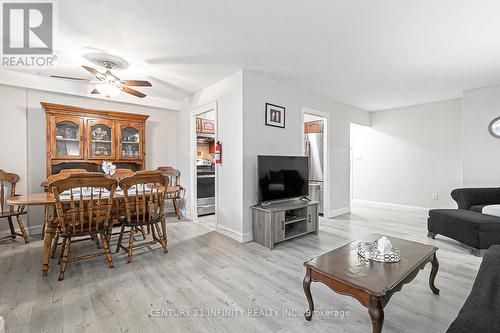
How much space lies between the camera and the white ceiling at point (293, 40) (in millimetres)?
1954

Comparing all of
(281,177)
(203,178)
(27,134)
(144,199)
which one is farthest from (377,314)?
(27,134)

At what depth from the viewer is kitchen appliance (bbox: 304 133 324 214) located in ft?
15.6

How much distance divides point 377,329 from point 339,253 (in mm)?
583

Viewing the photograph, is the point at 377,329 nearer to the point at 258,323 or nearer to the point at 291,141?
the point at 258,323

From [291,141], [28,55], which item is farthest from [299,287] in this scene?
[28,55]

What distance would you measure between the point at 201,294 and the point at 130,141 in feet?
11.5

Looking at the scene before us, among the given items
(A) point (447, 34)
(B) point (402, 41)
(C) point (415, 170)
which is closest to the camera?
(A) point (447, 34)

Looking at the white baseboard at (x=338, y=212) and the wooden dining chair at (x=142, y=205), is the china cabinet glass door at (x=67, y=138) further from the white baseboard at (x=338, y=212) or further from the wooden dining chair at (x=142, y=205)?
the white baseboard at (x=338, y=212)

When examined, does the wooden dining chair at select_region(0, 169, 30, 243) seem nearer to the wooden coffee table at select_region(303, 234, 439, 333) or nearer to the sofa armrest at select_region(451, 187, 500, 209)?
the wooden coffee table at select_region(303, 234, 439, 333)

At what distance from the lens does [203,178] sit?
4820 millimetres

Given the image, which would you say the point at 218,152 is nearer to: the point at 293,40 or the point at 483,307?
the point at 293,40

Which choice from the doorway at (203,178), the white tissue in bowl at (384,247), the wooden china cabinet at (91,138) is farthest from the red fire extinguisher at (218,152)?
the white tissue in bowl at (384,247)

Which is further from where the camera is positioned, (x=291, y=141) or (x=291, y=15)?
(x=291, y=141)

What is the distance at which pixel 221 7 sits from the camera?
194cm
